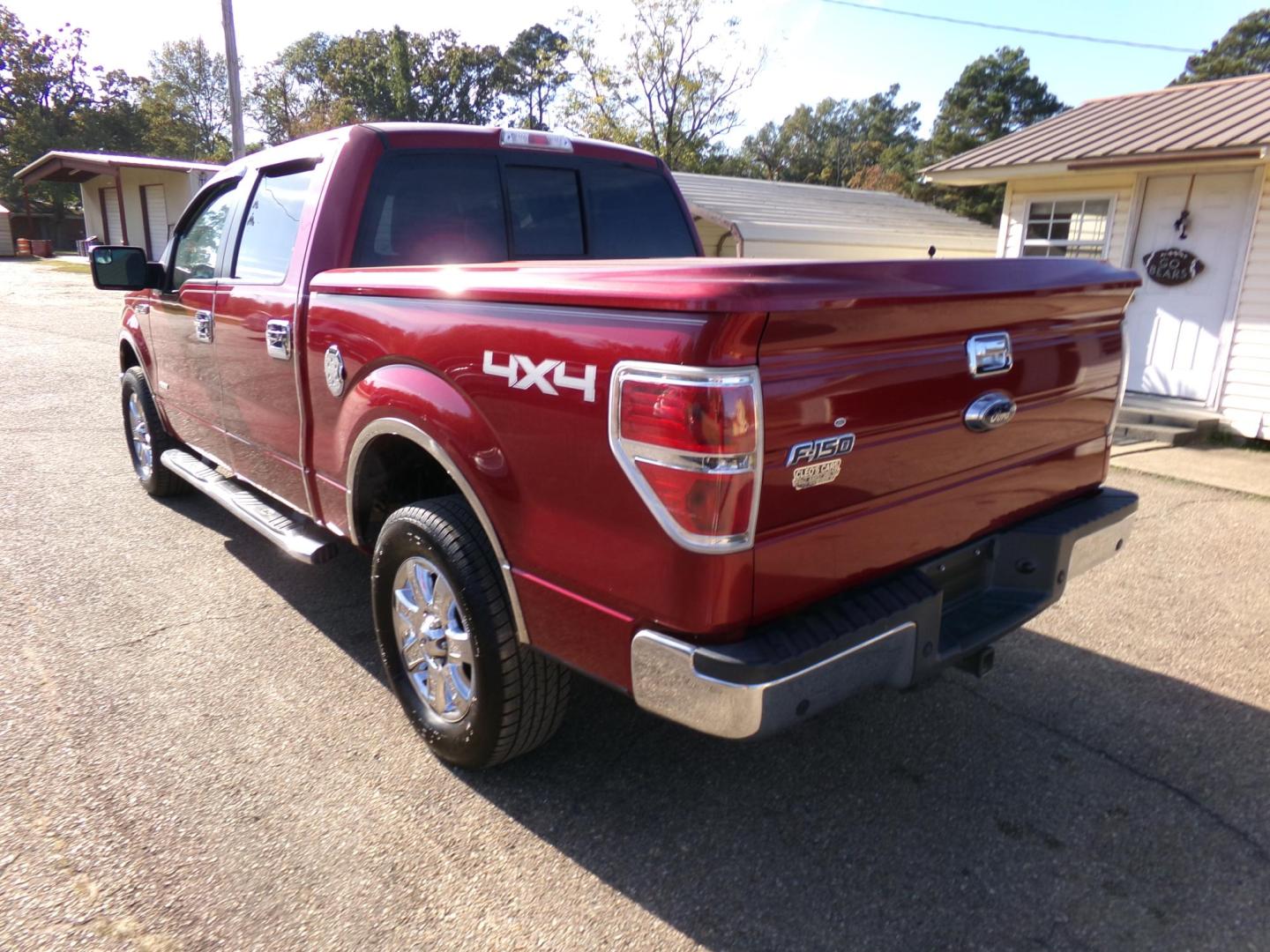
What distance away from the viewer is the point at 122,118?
58.9 m

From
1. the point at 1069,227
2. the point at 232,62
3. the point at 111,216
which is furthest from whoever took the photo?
the point at 111,216

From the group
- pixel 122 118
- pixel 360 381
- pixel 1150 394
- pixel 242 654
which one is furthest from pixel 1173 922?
pixel 122 118

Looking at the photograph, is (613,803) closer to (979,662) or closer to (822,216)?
(979,662)

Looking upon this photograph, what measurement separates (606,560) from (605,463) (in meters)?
0.24

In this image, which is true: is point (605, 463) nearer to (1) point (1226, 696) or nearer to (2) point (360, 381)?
(2) point (360, 381)

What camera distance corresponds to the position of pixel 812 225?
17.2 m

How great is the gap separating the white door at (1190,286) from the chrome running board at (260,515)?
312 inches

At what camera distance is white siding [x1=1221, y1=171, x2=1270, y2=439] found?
834 cm

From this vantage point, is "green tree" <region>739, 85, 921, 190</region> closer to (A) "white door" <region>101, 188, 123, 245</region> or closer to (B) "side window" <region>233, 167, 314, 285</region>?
(A) "white door" <region>101, 188, 123, 245</region>

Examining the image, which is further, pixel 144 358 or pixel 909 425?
pixel 144 358

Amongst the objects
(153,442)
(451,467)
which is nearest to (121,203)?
(153,442)

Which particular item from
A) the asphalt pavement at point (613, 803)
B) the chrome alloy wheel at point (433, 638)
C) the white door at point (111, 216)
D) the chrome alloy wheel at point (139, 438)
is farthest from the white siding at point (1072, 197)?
the white door at point (111, 216)

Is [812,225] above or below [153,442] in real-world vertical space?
above

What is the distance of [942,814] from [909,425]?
4.19 feet
